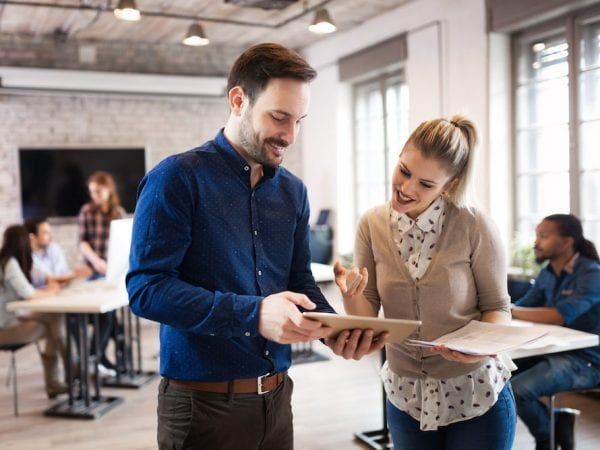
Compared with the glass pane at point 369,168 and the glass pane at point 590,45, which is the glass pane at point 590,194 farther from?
the glass pane at point 369,168

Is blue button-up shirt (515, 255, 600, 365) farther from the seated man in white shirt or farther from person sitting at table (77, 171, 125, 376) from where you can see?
person sitting at table (77, 171, 125, 376)

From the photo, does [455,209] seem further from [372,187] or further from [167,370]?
[372,187]

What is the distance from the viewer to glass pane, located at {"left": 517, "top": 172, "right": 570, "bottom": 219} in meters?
5.04

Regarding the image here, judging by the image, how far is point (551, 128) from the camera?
514 cm

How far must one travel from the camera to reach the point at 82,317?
169 inches

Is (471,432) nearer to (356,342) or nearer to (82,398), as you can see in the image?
(356,342)

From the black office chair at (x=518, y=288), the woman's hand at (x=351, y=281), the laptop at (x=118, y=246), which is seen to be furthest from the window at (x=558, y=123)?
the woman's hand at (x=351, y=281)

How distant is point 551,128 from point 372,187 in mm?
2607

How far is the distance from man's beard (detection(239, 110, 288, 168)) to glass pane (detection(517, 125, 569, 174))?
408 cm

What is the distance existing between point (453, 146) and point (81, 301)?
3.08 meters

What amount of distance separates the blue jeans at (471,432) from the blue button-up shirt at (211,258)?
1.54 ft

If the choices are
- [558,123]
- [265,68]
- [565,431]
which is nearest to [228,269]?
[265,68]

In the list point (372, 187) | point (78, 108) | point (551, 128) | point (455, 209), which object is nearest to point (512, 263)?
point (551, 128)

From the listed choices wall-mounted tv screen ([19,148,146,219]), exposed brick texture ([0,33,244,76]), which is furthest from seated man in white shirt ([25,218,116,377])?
exposed brick texture ([0,33,244,76])
